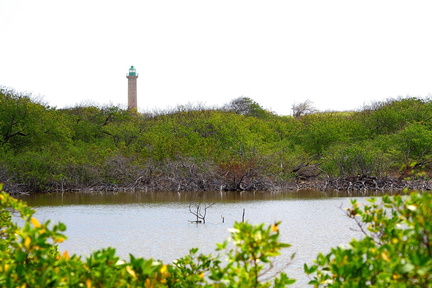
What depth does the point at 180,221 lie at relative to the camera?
2303cm

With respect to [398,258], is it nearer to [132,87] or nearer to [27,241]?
[27,241]

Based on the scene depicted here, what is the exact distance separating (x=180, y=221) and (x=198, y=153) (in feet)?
70.0

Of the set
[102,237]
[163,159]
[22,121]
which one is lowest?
[102,237]

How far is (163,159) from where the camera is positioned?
142ft

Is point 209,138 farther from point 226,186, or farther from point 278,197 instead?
point 278,197

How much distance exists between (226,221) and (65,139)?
2620cm

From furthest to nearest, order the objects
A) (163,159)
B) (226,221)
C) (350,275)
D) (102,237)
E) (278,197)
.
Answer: (163,159) < (278,197) < (226,221) < (102,237) < (350,275)

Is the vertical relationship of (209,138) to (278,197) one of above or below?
above

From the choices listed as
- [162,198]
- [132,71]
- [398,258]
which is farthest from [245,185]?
[132,71]

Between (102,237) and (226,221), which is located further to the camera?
(226,221)

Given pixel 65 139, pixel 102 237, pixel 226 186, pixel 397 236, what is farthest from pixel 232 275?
pixel 65 139

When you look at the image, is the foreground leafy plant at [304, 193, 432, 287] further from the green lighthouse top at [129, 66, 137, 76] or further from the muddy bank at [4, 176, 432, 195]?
the green lighthouse top at [129, 66, 137, 76]

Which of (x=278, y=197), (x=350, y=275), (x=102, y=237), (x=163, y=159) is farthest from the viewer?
(x=163, y=159)

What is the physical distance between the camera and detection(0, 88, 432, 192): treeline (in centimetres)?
3991
